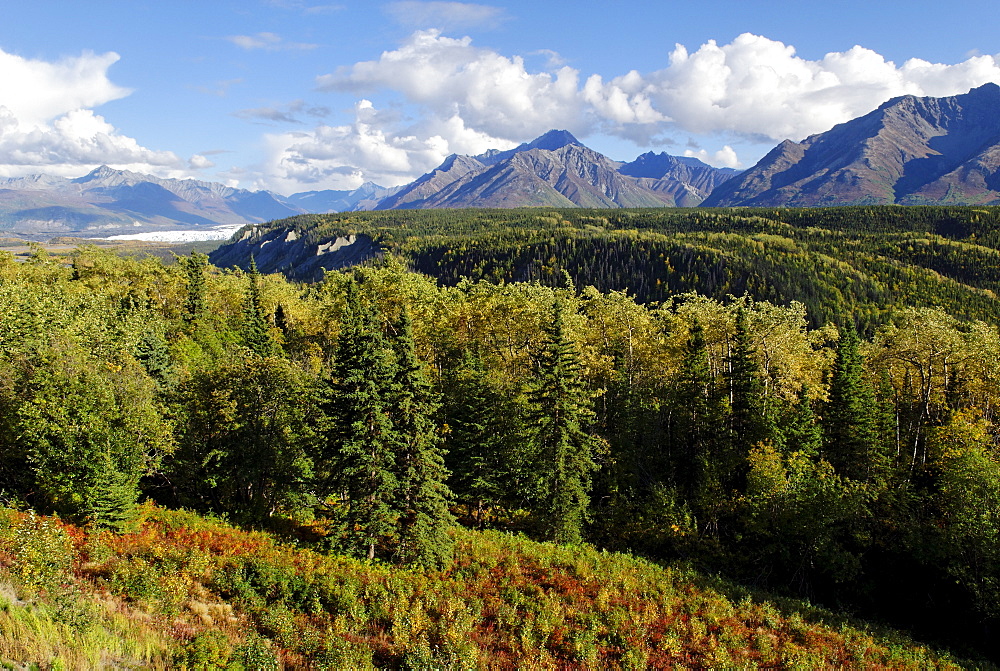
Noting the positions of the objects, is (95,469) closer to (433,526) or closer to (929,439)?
(433,526)

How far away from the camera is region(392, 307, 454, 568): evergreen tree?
26.3 meters

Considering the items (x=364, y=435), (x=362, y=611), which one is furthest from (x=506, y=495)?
(x=362, y=611)

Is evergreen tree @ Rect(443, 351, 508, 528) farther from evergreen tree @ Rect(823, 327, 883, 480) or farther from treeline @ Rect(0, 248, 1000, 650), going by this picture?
evergreen tree @ Rect(823, 327, 883, 480)

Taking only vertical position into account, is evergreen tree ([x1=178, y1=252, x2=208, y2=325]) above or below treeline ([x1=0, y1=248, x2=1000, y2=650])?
above

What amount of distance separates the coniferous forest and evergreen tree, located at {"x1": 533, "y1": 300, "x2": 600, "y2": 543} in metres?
0.19

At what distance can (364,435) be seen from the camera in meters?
25.5

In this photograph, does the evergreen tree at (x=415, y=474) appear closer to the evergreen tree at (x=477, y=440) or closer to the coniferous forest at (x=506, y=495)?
the coniferous forest at (x=506, y=495)

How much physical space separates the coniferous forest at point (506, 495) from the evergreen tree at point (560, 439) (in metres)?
0.19

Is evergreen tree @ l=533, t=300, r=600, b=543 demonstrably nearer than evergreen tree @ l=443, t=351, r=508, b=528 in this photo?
Yes

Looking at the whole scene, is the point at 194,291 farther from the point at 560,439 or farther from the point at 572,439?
the point at 572,439

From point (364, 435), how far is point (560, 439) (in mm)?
12415

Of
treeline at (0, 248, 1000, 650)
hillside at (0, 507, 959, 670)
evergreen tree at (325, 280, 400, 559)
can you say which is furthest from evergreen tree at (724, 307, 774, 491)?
evergreen tree at (325, 280, 400, 559)

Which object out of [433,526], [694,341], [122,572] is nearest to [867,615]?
[694,341]

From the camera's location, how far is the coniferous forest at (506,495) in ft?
65.5
